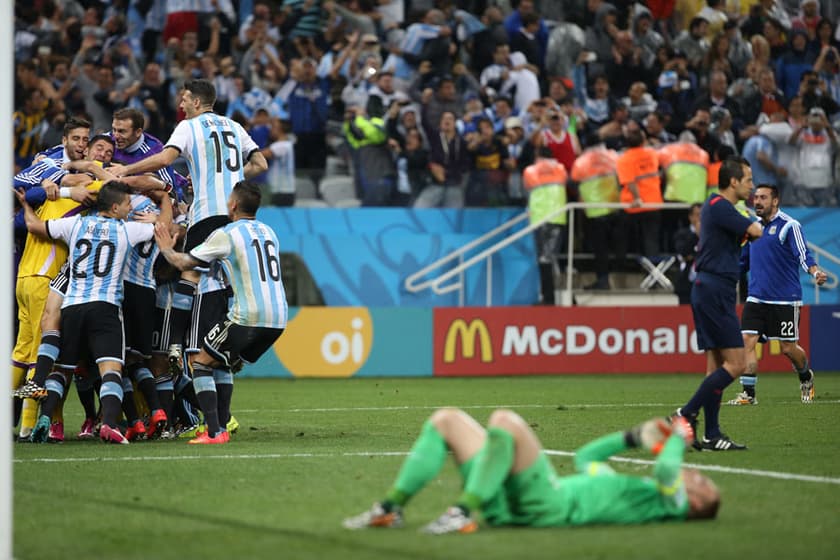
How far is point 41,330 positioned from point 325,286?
8.88 metres

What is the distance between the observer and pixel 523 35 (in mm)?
22562

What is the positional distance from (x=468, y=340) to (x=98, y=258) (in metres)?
10.0

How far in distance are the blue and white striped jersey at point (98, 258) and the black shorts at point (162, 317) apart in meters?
0.92

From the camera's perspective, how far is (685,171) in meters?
20.1

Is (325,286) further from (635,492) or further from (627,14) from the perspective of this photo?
(635,492)

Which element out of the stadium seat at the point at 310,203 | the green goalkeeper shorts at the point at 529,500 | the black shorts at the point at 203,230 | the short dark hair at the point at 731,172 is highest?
the stadium seat at the point at 310,203

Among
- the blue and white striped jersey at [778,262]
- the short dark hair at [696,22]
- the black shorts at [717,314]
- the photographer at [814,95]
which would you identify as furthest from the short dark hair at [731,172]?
the short dark hair at [696,22]

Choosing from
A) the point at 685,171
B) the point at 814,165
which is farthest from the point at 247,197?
the point at 814,165

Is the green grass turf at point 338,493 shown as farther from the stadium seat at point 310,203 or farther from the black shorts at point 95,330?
the stadium seat at point 310,203

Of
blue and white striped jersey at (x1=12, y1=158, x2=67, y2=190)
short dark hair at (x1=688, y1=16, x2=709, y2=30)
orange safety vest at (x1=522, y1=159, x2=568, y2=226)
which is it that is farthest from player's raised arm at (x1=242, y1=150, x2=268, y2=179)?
short dark hair at (x1=688, y1=16, x2=709, y2=30)

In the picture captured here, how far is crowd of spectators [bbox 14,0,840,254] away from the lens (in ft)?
65.3

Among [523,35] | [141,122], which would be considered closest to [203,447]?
[141,122]

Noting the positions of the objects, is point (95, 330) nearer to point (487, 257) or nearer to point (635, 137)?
point (487, 257)

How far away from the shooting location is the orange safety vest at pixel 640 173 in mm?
20047
